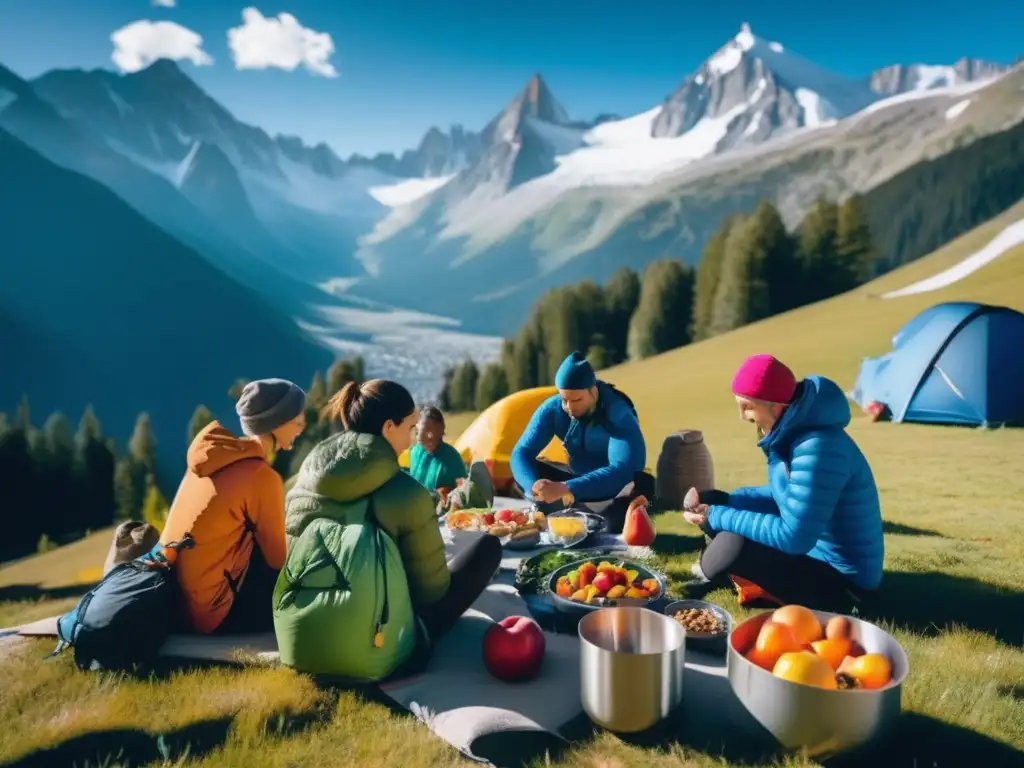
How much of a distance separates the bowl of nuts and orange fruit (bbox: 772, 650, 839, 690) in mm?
1042

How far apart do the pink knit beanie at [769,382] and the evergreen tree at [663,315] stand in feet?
166

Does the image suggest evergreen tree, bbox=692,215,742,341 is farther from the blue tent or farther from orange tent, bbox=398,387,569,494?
orange tent, bbox=398,387,569,494

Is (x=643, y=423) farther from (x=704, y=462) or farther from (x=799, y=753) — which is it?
(x=799, y=753)

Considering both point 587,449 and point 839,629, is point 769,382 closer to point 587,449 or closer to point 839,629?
point 839,629

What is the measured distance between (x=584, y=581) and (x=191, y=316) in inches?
7479

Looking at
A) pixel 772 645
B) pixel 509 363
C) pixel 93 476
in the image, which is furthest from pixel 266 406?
pixel 93 476

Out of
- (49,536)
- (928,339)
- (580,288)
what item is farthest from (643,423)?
(49,536)

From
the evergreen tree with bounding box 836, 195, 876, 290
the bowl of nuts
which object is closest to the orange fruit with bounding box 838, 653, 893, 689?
the bowl of nuts

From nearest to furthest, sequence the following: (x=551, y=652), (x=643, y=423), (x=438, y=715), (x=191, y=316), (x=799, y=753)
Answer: (x=799, y=753) → (x=438, y=715) → (x=551, y=652) → (x=643, y=423) → (x=191, y=316)

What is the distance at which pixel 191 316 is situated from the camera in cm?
17525

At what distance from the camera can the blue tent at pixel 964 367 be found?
14219 mm

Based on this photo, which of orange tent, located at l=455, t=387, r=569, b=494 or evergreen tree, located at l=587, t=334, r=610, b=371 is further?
evergreen tree, located at l=587, t=334, r=610, b=371

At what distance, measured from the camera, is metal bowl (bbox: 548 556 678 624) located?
4441mm

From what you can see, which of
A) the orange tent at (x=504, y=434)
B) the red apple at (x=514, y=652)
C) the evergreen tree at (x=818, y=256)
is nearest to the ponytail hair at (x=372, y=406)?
the red apple at (x=514, y=652)
